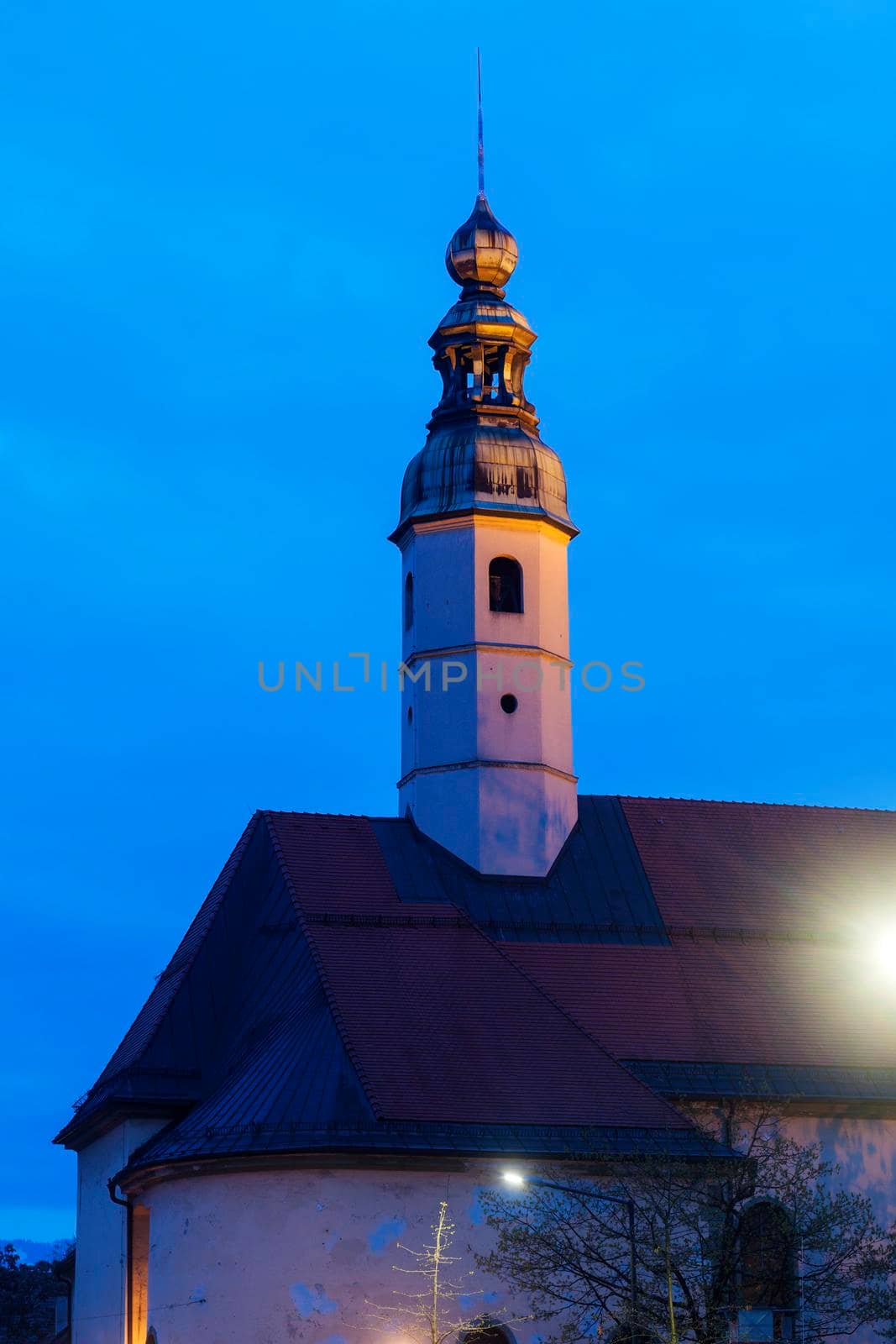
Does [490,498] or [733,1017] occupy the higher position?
[490,498]

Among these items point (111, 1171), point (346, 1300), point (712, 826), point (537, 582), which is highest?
point (537, 582)

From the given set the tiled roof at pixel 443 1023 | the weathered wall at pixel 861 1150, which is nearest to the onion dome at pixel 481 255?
the tiled roof at pixel 443 1023

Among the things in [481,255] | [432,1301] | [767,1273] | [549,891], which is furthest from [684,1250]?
[481,255]

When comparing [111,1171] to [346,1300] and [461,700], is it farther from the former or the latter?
[461,700]

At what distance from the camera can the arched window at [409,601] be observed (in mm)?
39656

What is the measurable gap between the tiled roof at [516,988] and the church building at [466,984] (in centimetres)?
6

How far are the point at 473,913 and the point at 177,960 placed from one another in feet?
17.7

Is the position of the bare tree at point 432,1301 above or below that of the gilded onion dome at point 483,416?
below

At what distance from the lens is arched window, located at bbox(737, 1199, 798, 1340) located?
27859mm

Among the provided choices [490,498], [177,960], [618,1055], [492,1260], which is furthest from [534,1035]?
[490,498]

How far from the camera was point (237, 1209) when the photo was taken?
1188 inches

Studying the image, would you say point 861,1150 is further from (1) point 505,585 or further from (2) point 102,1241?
(2) point 102,1241

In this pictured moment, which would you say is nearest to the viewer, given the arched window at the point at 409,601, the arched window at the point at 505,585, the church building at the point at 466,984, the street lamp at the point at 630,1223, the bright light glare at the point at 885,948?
the street lamp at the point at 630,1223

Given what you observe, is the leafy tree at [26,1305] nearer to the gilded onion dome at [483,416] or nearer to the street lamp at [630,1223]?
the gilded onion dome at [483,416]
